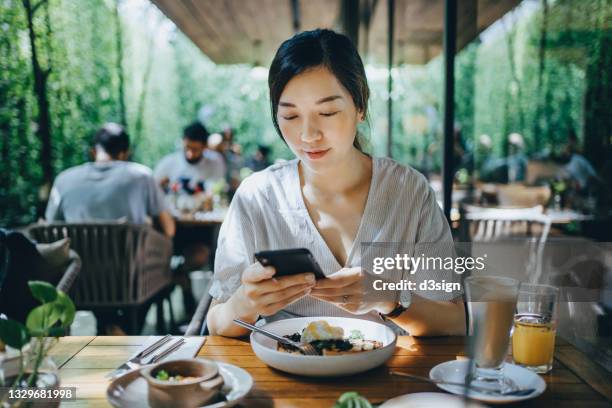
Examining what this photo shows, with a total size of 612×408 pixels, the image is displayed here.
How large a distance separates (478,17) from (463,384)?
172 inches

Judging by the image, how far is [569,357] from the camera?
1116 mm

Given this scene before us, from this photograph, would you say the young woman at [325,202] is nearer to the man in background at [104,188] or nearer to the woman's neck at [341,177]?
the woman's neck at [341,177]

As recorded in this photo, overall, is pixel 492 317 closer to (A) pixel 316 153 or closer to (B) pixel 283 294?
(B) pixel 283 294

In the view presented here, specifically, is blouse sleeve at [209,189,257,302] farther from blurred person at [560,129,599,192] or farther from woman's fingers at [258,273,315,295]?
blurred person at [560,129,599,192]

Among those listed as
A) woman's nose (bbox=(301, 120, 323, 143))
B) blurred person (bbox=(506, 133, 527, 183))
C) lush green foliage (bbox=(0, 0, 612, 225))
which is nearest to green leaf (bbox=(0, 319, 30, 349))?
woman's nose (bbox=(301, 120, 323, 143))

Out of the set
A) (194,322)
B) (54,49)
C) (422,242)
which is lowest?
(194,322)

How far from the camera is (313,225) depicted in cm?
154

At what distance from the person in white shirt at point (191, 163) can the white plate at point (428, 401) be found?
3894 mm

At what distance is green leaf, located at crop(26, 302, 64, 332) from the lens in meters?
0.76

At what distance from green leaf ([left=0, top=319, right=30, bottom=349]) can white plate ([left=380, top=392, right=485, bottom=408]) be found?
56 centimetres

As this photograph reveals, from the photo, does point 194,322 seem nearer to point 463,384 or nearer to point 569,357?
point 463,384

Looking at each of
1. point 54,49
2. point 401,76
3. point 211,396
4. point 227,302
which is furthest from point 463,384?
point 401,76

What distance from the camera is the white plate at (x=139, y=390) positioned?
33.9 inches

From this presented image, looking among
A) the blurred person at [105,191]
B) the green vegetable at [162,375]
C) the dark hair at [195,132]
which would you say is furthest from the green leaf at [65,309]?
the dark hair at [195,132]
